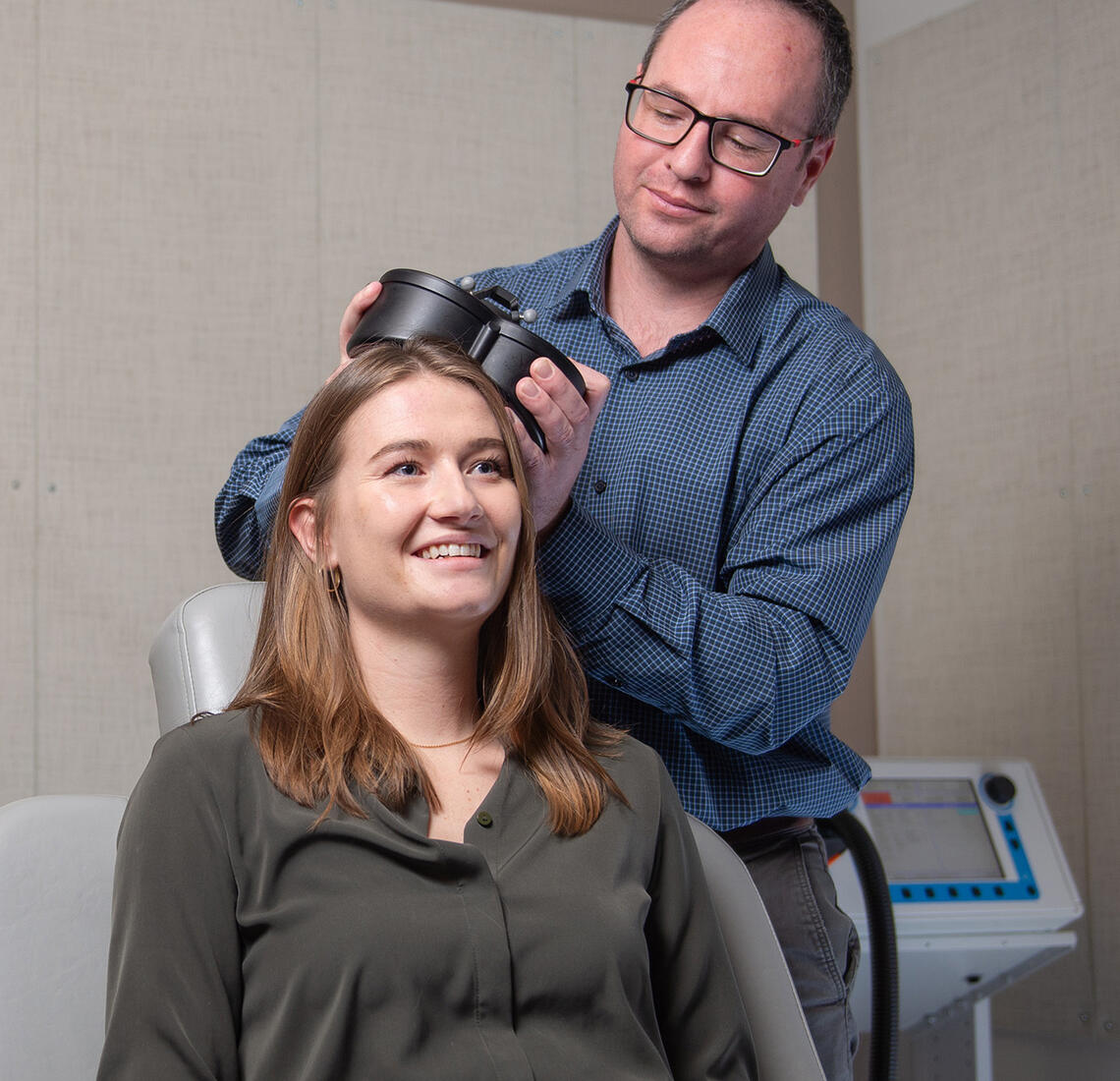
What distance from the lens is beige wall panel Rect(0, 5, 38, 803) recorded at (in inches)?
91.9

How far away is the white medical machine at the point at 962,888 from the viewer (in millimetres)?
2188

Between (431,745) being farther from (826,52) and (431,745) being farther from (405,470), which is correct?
(826,52)

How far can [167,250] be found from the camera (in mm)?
2453

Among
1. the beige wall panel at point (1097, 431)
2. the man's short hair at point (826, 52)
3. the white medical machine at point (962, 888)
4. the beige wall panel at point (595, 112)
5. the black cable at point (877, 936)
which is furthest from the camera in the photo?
the beige wall panel at point (595, 112)

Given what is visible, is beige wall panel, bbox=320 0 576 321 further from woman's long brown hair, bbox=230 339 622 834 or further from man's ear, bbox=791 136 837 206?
woman's long brown hair, bbox=230 339 622 834

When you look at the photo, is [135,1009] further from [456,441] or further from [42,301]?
[42,301]

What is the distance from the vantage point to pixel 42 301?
238cm

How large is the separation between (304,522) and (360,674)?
16 cm

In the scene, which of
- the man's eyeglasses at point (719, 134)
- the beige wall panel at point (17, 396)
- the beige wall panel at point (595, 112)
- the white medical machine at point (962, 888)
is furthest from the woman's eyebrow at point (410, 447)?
the beige wall panel at point (595, 112)

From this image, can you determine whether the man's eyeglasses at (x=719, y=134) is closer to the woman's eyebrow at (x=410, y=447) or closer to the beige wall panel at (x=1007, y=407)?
the woman's eyebrow at (x=410, y=447)

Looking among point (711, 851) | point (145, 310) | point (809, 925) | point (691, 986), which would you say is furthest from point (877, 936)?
point (145, 310)

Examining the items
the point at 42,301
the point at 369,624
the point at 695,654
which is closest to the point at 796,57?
the point at 695,654

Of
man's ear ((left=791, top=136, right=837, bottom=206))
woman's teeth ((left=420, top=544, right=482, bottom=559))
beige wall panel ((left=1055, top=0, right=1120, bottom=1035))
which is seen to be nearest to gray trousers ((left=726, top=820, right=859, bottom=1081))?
woman's teeth ((left=420, top=544, right=482, bottom=559))

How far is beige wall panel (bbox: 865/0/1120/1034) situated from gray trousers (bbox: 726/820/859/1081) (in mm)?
1203
